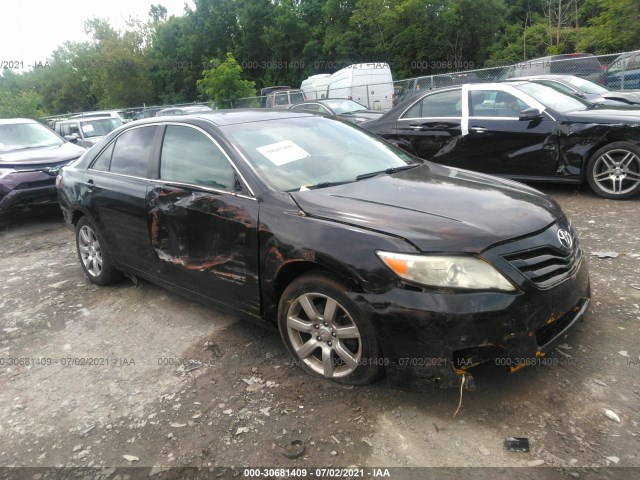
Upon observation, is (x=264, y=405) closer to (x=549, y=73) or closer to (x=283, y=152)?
(x=283, y=152)

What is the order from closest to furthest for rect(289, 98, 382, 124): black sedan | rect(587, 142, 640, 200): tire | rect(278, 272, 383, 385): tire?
rect(278, 272, 383, 385): tire
rect(587, 142, 640, 200): tire
rect(289, 98, 382, 124): black sedan

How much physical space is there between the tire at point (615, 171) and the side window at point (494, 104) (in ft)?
3.81


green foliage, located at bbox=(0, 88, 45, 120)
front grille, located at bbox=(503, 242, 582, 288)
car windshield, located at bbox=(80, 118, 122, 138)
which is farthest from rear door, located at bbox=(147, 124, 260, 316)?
green foliage, located at bbox=(0, 88, 45, 120)

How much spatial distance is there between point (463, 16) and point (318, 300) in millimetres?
39113

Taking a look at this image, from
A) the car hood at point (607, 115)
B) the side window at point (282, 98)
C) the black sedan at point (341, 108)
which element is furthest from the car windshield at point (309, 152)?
the side window at point (282, 98)

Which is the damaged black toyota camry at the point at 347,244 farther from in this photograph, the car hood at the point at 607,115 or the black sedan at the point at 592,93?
the black sedan at the point at 592,93

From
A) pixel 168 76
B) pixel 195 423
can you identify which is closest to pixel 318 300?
pixel 195 423

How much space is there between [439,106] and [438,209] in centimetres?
497

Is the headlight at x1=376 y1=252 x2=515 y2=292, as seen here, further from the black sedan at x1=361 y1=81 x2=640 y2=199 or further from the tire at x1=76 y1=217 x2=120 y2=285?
the black sedan at x1=361 y1=81 x2=640 y2=199

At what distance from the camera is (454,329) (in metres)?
2.48

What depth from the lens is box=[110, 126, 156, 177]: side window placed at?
4.18 m

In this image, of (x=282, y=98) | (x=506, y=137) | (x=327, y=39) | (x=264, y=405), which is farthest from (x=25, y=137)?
(x=327, y=39)

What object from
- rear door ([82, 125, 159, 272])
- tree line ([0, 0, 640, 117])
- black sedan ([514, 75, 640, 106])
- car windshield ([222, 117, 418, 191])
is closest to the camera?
car windshield ([222, 117, 418, 191])

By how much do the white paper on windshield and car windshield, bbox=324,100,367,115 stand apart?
1012 cm
